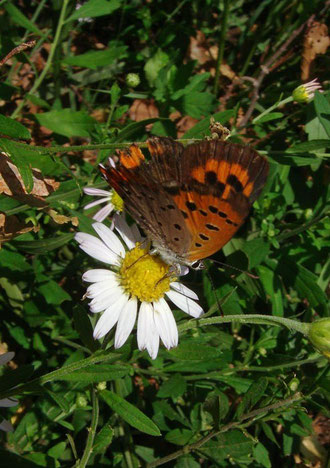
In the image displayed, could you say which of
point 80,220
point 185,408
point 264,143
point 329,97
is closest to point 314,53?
point 264,143

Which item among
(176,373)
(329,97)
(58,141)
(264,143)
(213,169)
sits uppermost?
(58,141)

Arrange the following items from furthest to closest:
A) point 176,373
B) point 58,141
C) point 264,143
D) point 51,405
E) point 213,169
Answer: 1. point 264,143
2. point 58,141
3. point 176,373
4. point 51,405
5. point 213,169

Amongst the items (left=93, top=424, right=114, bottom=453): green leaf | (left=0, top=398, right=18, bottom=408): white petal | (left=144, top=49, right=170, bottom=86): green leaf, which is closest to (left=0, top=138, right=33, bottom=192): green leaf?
(left=0, top=398, right=18, bottom=408): white petal

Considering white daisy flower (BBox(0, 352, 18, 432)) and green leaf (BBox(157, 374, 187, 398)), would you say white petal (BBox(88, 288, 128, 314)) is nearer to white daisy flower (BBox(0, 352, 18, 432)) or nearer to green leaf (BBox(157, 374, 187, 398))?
white daisy flower (BBox(0, 352, 18, 432))

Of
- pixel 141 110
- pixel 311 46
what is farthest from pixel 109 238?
pixel 311 46

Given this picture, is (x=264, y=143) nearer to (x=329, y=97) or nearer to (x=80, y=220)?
(x=329, y=97)

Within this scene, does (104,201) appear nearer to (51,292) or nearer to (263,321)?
(51,292)
